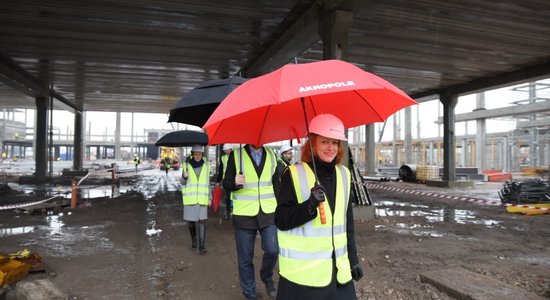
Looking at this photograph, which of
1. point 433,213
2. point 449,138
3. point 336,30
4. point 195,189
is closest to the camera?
point 195,189

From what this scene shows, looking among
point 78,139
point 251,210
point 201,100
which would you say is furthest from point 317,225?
point 78,139

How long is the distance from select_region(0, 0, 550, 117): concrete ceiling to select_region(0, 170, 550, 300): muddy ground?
213 inches

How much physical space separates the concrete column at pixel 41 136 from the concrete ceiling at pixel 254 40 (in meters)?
3.26

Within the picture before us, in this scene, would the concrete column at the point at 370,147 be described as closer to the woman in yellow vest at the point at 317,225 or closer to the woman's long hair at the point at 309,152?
Result: the woman's long hair at the point at 309,152

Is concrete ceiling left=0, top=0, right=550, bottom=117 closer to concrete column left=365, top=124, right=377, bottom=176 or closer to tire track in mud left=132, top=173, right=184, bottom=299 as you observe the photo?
tire track in mud left=132, top=173, right=184, bottom=299

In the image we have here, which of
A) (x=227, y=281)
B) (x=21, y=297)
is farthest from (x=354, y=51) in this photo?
(x=21, y=297)

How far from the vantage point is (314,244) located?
2.21 meters

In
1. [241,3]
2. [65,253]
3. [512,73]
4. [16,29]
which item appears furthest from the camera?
[512,73]

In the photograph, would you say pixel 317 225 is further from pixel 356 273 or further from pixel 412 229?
pixel 412 229

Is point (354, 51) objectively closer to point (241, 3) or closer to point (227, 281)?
point (241, 3)

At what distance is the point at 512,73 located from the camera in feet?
54.6

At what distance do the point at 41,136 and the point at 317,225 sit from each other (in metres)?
24.8

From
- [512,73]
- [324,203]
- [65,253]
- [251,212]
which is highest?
[512,73]

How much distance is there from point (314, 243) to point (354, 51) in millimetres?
12474
